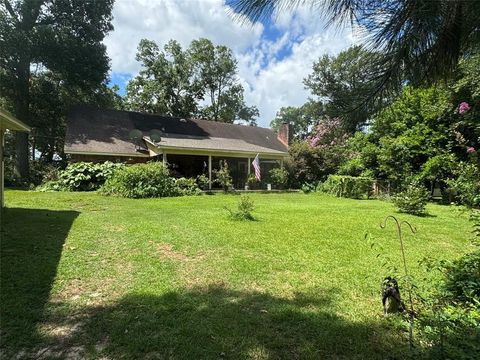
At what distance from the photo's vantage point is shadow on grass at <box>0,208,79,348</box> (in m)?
2.94

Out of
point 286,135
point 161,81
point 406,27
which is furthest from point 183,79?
point 406,27

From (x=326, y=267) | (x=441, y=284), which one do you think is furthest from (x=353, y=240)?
(x=441, y=284)

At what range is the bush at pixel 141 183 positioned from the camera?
13.6m

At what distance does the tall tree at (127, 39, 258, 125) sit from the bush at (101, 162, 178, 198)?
58.3 feet

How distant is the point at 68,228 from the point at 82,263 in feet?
8.03

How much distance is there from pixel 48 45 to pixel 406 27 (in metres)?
22.8

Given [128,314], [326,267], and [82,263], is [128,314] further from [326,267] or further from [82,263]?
[326,267]

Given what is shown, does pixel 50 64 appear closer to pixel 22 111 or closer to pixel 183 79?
pixel 22 111

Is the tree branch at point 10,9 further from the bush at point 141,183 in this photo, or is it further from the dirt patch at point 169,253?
the dirt patch at point 169,253

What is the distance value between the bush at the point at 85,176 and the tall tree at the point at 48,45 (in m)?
5.61

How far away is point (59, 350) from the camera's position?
2617mm

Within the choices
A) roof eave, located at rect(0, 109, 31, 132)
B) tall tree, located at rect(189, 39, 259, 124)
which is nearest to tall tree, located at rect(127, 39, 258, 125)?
tall tree, located at rect(189, 39, 259, 124)

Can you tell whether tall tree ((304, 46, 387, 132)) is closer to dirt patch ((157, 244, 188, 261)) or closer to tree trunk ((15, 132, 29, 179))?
dirt patch ((157, 244, 188, 261))

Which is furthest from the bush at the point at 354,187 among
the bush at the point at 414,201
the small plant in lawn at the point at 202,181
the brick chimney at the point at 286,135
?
the brick chimney at the point at 286,135
